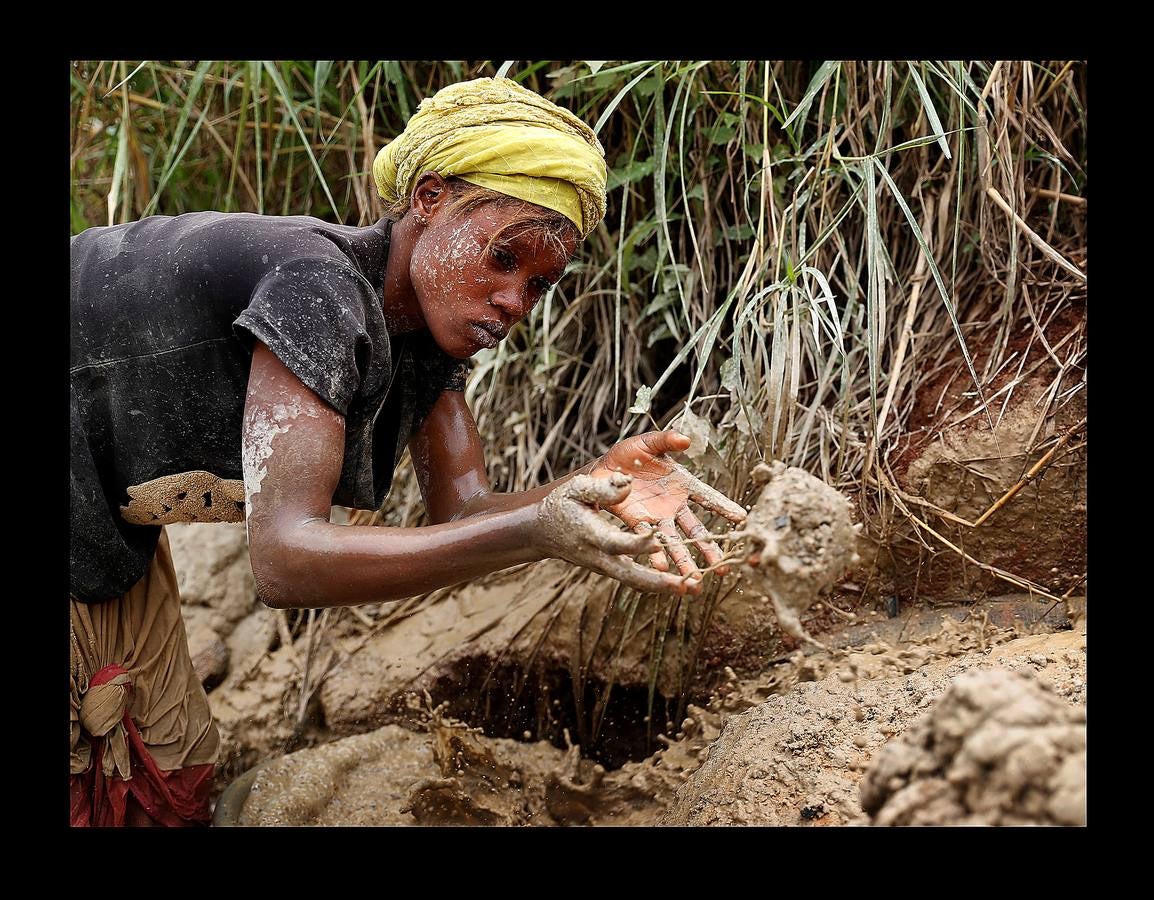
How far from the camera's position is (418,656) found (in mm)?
2723

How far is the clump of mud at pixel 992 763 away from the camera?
1.01 m

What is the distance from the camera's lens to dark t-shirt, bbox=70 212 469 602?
5.05 ft

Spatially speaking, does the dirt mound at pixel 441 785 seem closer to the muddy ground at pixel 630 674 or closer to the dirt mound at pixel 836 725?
the muddy ground at pixel 630 674

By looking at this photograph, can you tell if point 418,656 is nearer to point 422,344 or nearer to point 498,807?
point 498,807

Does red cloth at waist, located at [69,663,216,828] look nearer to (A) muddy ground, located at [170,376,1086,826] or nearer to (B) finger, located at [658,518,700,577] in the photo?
(A) muddy ground, located at [170,376,1086,826]

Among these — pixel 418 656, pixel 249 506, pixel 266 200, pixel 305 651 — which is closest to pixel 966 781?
pixel 249 506

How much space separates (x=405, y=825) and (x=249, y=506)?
4.02 ft

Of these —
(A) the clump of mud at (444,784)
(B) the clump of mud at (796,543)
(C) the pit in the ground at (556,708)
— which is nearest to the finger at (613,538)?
(B) the clump of mud at (796,543)

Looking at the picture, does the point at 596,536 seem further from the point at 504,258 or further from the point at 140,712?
the point at 140,712

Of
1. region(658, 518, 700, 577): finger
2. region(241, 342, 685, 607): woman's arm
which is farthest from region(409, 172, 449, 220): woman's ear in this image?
region(658, 518, 700, 577): finger

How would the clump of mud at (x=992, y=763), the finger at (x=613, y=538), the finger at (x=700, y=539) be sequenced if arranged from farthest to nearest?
the finger at (x=700, y=539)
the finger at (x=613, y=538)
the clump of mud at (x=992, y=763)

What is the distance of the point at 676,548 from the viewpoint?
1.62 m

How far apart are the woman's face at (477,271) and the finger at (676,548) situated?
423 millimetres

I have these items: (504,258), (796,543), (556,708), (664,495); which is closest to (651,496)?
(664,495)
